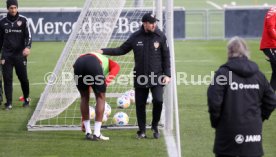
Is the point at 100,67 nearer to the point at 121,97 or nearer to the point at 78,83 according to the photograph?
the point at 78,83

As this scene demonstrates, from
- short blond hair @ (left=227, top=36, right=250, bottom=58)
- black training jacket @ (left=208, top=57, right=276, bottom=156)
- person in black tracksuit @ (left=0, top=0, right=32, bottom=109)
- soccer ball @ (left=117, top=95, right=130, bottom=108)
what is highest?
short blond hair @ (left=227, top=36, right=250, bottom=58)

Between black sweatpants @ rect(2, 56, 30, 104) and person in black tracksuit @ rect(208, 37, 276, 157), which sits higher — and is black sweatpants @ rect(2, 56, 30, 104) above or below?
below

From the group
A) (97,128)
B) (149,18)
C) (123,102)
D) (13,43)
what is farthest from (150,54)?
(13,43)

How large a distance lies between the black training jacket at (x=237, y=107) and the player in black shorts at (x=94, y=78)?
4.25m

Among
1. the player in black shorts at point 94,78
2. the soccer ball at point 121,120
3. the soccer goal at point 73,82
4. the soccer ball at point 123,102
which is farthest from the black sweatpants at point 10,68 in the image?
the player in black shorts at point 94,78

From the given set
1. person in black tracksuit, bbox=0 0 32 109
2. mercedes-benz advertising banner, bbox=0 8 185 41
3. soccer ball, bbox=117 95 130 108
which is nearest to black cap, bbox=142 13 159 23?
soccer ball, bbox=117 95 130 108

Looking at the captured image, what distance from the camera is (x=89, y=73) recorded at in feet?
41.3

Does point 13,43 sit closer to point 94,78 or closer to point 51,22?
point 94,78

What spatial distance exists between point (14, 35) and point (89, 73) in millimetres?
3894

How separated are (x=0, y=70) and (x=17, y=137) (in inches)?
138

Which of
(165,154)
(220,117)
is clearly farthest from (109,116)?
(220,117)

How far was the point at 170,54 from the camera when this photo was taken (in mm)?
13281

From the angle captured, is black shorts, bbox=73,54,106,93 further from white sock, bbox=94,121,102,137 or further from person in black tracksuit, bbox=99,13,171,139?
white sock, bbox=94,121,102,137

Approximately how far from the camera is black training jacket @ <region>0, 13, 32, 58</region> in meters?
15.9
